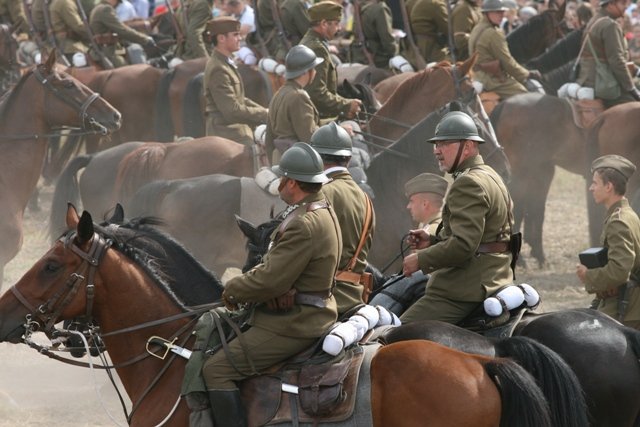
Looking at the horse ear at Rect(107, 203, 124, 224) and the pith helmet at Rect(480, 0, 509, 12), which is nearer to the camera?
the horse ear at Rect(107, 203, 124, 224)

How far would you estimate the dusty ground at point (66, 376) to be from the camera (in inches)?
373

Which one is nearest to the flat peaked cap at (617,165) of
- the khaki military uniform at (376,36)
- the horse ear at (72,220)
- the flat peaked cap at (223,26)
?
the horse ear at (72,220)

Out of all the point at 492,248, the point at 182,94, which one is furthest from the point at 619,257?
the point at 182,94

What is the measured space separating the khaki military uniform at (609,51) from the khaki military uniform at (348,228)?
897cm

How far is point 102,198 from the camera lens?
13086 millimetres

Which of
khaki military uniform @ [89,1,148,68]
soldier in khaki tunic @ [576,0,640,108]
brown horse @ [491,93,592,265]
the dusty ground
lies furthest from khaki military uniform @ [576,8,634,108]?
khaki military uniform @ [89,1,148,68]

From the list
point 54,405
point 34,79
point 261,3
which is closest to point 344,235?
point 54,405

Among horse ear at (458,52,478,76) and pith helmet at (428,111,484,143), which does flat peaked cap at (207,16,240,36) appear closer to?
horse ear at (458,52,478,76)

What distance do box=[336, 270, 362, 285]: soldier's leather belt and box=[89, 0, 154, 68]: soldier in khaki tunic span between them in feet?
46.3

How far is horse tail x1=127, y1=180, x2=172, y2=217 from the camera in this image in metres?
11.2

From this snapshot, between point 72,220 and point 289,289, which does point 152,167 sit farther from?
point 289,289

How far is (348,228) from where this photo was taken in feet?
21.0

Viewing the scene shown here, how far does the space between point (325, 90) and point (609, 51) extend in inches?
178

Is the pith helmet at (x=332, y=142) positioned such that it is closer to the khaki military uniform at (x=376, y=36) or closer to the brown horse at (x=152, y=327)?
the brown horse at (x=152, y=327)
